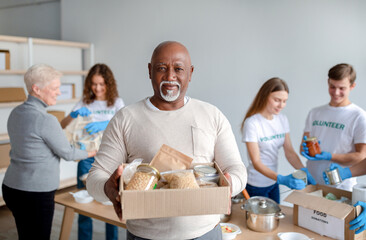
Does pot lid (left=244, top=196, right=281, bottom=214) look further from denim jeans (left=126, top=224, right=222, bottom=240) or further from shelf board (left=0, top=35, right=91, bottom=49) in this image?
shelf board (left=0, top=35, right=91, bottom=49)

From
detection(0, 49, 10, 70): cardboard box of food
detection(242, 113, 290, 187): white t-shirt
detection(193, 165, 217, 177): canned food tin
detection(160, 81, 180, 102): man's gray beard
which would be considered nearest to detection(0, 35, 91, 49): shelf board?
detection(0, 49, 10, 70): cardboard box of food

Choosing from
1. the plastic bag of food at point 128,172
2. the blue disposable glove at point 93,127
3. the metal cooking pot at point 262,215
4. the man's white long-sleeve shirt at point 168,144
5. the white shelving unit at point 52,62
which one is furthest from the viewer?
the white shelving unit at point 52,62

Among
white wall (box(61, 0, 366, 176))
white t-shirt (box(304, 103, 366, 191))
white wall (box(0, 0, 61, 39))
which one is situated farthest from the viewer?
white wall (box(0, 0, 61, 39))

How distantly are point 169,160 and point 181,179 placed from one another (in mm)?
129

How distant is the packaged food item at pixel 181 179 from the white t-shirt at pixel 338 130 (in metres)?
1.47

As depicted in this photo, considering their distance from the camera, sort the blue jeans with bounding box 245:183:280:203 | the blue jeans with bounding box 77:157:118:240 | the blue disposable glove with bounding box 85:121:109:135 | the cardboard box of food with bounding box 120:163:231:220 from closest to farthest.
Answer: the cardboard box of food with bounding box 120:163:231:220 → the blue jeans with bounding box 245:183:280:203 → the blue jeans with bounding box 77:157:118:240 → the blue disposable glove with bounding box 85:121:109:135

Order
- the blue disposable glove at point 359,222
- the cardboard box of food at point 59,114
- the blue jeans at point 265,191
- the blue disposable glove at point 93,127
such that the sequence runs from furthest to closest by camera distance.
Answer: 1. the cardboard box of food at point 59,114
2. the blue disposable glove at point 93,127
3. the blue jeans at point 265,191
4. the blue disposable glove at point 359,222

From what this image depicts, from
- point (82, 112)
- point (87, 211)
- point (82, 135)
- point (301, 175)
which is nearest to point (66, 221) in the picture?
point (87, 211)

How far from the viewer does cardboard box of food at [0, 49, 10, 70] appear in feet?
12.3

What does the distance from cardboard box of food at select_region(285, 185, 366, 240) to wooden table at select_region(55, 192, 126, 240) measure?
89cm

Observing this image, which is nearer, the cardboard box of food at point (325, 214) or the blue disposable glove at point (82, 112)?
the cardboard box of food at point (325, 214)

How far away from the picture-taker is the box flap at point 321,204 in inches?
59.7

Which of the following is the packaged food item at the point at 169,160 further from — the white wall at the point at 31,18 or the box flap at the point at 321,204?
the white wall at the point at 31,18

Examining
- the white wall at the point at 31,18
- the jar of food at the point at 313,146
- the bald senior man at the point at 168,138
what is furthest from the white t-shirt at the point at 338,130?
the white wall at the point at 31,18
